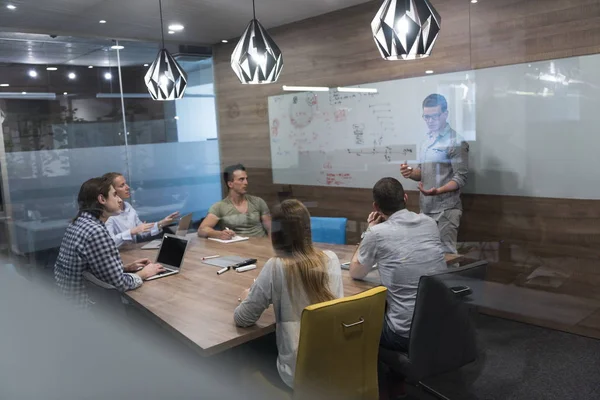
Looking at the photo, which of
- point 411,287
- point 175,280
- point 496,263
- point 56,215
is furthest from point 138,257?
point 496,263

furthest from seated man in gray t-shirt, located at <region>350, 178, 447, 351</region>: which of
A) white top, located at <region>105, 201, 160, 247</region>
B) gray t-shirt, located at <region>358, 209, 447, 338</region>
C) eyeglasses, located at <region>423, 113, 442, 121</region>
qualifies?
white top, located at <region>105, 201, 160, 247</region>

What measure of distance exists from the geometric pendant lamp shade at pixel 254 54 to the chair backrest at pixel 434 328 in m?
0.77

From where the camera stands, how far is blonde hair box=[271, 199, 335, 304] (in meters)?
1.06

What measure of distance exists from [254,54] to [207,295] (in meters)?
0.71

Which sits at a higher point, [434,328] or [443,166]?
[443,166]

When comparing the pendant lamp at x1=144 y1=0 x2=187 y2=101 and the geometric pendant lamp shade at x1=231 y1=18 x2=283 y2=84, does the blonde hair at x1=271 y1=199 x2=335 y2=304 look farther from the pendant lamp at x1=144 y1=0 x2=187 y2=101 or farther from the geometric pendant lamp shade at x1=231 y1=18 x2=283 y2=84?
the pendant lamp at x1=144 y1=0 x2=187 y2=101

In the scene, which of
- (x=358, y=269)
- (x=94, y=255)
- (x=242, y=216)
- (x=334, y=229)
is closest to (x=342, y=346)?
(x=358, y=269)

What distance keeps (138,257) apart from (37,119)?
4.05ft

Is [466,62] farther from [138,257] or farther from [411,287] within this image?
[138,257]

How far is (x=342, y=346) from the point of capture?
1.06m

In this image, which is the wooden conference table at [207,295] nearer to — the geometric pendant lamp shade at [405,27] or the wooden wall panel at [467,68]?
the wooden wall panel at [467,68]

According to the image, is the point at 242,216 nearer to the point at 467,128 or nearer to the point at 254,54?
the point at 254,54

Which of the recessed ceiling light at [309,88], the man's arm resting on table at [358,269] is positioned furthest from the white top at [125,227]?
the man's arm resting on table at [358,269]

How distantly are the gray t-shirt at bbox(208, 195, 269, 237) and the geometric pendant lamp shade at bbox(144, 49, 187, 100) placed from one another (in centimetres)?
49
